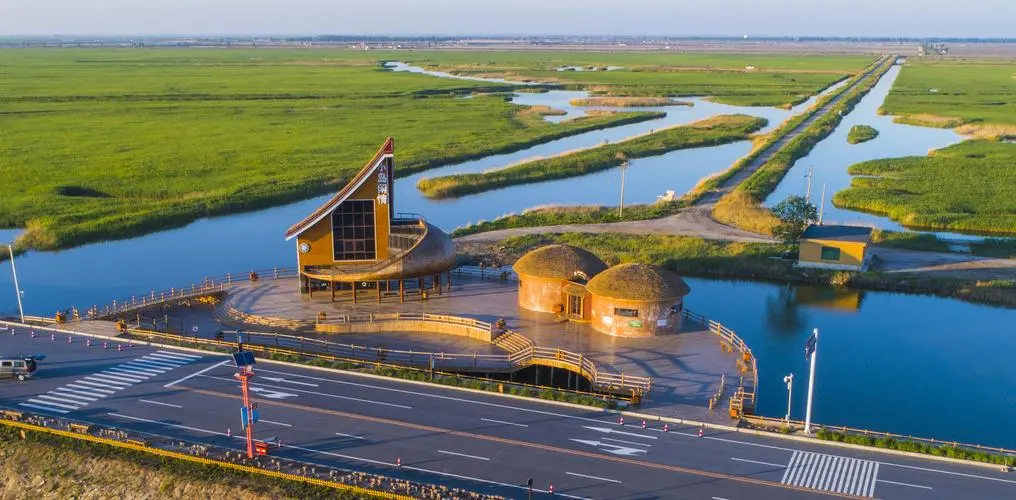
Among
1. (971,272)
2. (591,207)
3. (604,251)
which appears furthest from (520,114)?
(971,272)

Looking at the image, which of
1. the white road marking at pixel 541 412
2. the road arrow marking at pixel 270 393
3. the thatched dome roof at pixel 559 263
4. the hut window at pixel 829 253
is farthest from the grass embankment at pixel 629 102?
the road arrow marking at pixel 270 393

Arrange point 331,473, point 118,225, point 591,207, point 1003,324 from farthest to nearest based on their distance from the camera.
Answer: point 591,207, point 118,225, point 1003,324, point 331,473

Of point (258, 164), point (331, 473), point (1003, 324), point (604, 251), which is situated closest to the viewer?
point (331, 473)

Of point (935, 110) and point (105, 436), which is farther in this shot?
point (935, 110)

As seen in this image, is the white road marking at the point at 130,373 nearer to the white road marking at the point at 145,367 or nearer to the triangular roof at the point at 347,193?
the white road marking at the point at 145,367

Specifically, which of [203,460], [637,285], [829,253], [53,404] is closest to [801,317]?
[829,253]

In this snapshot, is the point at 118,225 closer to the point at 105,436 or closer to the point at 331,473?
the point at 105,436

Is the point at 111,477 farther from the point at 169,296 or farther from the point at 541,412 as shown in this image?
the point at 169,296
